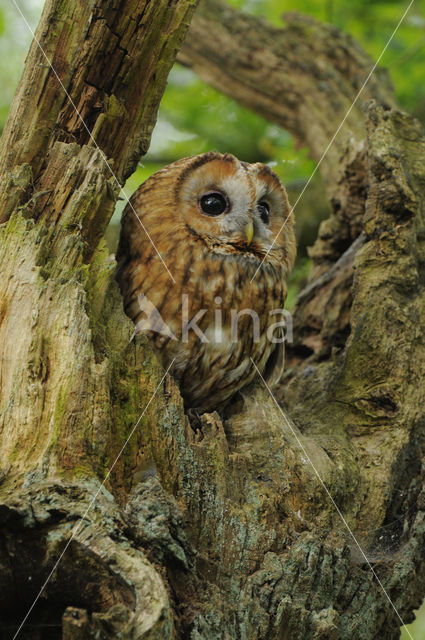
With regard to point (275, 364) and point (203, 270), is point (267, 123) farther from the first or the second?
point (203, 270)

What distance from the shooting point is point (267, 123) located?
497 cm

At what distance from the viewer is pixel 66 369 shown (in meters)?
1.82

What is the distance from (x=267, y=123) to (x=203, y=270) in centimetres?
277

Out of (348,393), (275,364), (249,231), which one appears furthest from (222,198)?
(348,393)

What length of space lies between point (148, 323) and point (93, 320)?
43 centimetres

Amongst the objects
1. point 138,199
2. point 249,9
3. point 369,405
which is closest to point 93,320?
point 138,199

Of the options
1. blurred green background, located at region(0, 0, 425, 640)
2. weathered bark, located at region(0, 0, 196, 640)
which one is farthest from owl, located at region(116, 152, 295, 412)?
blurred green background, located at region(0, 0, 425, 640)

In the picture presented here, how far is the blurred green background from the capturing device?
4234 mm

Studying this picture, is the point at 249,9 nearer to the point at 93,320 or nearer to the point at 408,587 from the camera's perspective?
the point at 93,320

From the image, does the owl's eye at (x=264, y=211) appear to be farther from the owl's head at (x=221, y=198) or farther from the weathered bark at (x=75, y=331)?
the weathered bark at (x=75, y=331)

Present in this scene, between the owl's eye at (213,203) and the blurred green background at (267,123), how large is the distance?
129 cm

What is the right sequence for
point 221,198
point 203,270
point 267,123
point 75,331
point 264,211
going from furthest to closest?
1. point 267,123
2. point 264,211
3. point 221,198
4. point 203,270
5. point 75,331

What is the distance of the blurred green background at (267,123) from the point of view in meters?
4.23

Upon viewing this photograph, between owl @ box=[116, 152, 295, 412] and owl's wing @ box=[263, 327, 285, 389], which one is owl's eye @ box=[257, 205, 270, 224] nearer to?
owl @ box=[116, 152, 295, 412]
